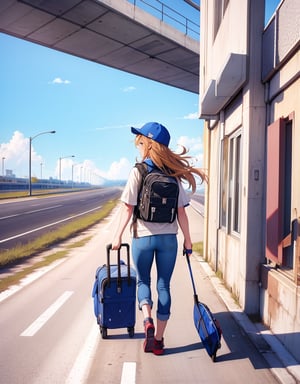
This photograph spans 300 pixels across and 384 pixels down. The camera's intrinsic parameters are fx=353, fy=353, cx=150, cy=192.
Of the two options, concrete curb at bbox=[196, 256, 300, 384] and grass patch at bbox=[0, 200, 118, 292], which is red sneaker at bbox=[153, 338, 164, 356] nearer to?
concrete curb at bbox=[196, 256, 300, 384]

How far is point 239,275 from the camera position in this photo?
512cm

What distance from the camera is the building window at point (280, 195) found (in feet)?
13.1

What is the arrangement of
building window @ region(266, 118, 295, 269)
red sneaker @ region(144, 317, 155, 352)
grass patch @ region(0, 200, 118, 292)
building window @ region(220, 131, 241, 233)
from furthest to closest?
grass patch @ region(0, 200, 118, 292), building window @ region(220, 131, 241, 233), building window @ region(266, 118, 295, 269), red sneaker @ region(144, 317, 155, 352)

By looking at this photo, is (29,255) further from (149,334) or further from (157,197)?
(157,197)

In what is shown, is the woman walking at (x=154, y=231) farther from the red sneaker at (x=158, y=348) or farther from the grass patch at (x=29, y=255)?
the grass patch at (x=29, y=255)

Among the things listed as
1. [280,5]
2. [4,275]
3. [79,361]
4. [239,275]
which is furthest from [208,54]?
[79,361]

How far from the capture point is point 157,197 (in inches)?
135

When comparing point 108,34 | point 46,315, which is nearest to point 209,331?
point 46,315

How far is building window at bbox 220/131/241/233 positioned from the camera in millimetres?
6090

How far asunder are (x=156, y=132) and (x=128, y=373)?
2.29 metres

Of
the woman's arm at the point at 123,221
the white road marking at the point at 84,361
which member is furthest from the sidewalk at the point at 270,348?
the woman's arm at the point at 123,221

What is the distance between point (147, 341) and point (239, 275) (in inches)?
82.9

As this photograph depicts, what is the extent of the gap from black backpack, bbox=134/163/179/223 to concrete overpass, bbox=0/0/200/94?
751 centimetres

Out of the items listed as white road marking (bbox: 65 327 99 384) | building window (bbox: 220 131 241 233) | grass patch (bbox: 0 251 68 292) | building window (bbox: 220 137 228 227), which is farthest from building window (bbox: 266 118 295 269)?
grass patch (bbox: 0 251 68 292)
